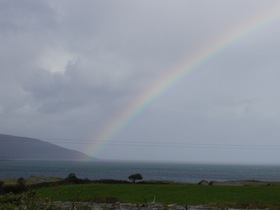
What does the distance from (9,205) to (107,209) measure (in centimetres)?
156

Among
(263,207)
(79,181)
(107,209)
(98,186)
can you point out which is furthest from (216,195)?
(107,209)

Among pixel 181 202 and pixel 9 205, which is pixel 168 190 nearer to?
pixel 181 202

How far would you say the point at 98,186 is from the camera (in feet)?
118

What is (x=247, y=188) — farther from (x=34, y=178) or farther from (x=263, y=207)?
(x=34, y=178)

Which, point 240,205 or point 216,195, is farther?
point 216,195

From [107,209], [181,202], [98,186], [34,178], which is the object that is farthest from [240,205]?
[34,178]

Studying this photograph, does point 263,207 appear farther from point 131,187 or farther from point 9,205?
point 9,205

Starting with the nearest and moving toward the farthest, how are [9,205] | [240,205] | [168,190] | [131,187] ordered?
[9,205], [240,205], [168,190], [131,187]

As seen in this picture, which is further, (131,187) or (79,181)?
(79,181)

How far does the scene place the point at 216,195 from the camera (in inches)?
1206

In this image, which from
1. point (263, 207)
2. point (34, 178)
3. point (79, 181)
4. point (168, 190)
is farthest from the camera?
point (34, 178)

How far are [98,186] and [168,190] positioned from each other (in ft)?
22.0

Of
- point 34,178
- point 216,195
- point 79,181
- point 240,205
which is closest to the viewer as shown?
point 240,205

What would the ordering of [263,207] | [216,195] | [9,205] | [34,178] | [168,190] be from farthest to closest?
[34,178], [168,190], [216,195], [263,207], [9,205]
